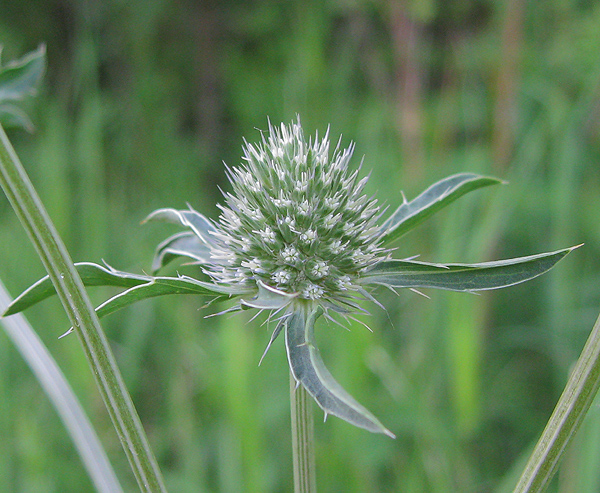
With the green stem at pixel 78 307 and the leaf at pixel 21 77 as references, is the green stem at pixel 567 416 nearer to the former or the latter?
the green stem at pixel 78 307

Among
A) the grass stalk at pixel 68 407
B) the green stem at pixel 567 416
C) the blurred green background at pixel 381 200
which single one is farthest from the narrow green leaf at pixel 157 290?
the blurred green background at pixel 381 200

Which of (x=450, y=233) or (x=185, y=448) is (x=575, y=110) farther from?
(x=185, y=448)

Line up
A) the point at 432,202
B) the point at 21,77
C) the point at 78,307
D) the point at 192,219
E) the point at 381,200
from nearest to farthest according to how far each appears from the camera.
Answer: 1. the point at 78,307
2. the point at 432,202
3. the point at 192,219
4. the point at 21,77
5. the point at 381,200

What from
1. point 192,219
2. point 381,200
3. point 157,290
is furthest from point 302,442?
point 381,200

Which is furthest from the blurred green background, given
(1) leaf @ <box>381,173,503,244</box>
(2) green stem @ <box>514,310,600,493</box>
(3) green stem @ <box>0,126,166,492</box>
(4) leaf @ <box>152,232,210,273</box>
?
(3) green stem @ <box>0,126,166,492</box>

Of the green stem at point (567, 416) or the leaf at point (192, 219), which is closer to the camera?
the green stem at point (567, 416)

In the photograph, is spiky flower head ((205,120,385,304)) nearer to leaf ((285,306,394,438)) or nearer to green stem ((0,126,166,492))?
leaf ((285,306,394,438))

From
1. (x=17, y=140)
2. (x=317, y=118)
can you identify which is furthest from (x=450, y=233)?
(x=17, y=140)

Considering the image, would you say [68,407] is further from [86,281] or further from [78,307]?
[78,307]
